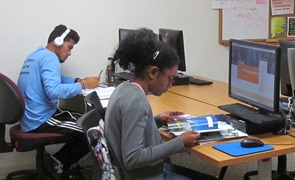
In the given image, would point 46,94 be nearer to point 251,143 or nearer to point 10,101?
point 10,101

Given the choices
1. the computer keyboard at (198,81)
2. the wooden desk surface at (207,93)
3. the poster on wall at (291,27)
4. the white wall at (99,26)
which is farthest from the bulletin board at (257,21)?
the wooden desk surface at (207,93)

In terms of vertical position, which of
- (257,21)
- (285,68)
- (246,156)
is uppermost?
(257,21)

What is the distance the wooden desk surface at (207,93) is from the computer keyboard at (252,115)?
47 cm

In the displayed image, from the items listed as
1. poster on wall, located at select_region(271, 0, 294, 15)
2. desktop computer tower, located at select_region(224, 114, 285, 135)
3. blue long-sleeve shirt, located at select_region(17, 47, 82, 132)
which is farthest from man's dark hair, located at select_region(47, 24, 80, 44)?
poster on wall, located at select_region(271, 0, 294, 15)

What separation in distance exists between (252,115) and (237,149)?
0.33m

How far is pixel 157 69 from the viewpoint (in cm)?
176

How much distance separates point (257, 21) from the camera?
4336mm

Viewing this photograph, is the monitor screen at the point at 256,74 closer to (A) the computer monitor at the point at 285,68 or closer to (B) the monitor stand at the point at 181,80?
(A) the computer monitor at the point at 285,68

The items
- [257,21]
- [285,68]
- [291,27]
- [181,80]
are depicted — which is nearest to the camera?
[285,68]

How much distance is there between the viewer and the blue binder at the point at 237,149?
172 cm

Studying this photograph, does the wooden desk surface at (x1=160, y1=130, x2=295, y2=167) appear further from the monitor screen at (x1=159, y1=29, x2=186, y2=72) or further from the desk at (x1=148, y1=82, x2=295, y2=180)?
the monitor screen at (x1=159, y1=29, x2=186, y2=72)

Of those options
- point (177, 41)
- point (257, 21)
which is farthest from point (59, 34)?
point (257, 21)

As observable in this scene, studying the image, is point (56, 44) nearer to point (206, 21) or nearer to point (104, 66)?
point (104, 66)

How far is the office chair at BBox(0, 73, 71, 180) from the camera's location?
2.63 meters
